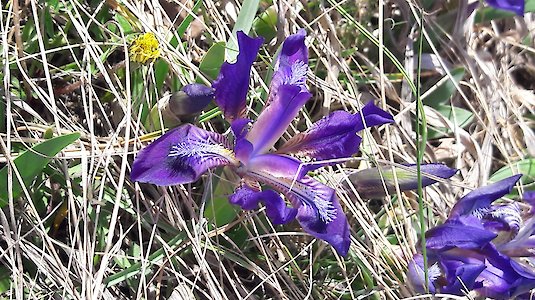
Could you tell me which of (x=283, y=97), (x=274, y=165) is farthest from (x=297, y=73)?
(x=274, y=165)

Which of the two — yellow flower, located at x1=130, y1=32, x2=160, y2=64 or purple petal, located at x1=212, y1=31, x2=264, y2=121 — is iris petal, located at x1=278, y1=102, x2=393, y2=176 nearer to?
purple petal, located at x1=212, y1=31, x2=264, y2=121

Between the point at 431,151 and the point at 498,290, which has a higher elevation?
the point at 431,151

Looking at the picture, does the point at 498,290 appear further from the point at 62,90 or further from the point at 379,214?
the point at 62,90

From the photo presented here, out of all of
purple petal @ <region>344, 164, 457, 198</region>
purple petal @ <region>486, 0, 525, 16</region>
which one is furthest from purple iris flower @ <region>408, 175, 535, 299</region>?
purple petal @ <region>486, 0, 525, 16</region>

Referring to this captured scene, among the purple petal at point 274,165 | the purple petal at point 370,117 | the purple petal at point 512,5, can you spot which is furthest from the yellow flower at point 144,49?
the purple petal at point 512,5

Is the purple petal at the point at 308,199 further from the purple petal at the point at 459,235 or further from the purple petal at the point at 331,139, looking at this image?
the purple petal at the point at 459,235

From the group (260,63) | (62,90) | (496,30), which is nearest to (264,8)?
(260,63)
